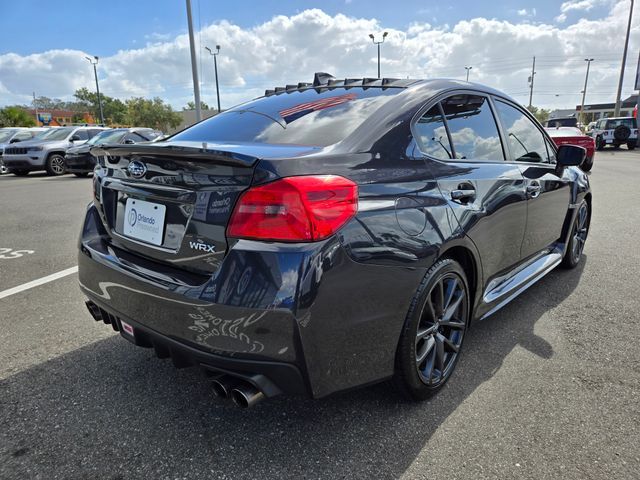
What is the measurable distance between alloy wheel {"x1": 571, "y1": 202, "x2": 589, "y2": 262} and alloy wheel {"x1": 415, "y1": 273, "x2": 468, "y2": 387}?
2.41 metres

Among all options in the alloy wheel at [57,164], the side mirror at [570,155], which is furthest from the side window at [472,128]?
the alloy wheel at [57,164]

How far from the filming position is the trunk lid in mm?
1756

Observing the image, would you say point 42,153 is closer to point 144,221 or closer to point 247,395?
point 144,221

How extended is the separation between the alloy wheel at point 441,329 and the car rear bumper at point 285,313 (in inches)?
10.2

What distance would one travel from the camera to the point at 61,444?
2.00 meters

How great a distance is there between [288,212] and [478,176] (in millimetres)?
1367

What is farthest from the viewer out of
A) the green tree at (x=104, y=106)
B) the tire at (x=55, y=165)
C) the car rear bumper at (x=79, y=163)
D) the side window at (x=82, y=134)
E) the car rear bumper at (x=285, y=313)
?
the green tree at (x=104, y=106)

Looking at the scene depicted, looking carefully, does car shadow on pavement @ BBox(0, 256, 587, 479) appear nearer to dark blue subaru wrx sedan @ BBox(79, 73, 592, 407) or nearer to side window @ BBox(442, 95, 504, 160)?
dark blue subaru wrx sedan @ BBox(79, 73, 592, 407)

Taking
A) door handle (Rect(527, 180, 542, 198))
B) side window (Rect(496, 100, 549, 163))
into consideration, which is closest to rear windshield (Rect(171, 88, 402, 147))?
side window (Rect(496, 100, 549, 163))

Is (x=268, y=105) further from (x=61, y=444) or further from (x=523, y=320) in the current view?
(x=523, y=320)

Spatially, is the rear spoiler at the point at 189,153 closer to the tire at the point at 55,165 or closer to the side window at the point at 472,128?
the side window at the point at 472,128

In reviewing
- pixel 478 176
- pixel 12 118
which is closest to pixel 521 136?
pixel 478 176

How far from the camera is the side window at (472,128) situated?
2.58 meters

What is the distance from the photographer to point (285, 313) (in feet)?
5.36
